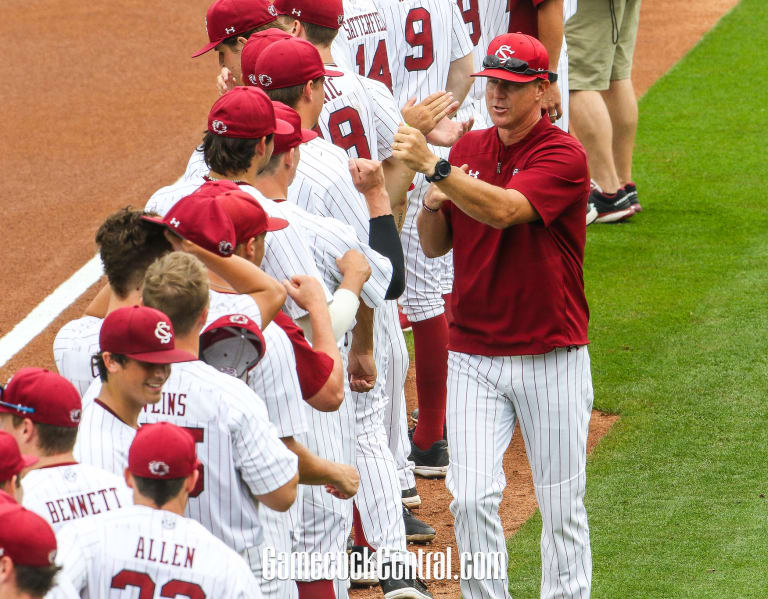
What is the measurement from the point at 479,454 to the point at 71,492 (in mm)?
1623

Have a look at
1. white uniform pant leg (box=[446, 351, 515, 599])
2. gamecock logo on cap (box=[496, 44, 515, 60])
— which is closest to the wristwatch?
gamecock logo on cap (box=[496, 44, 515, 60])

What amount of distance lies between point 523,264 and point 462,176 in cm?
37

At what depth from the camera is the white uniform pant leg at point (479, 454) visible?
3695 millimetres

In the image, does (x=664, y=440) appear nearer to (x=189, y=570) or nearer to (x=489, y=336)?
(x=489, y=336)

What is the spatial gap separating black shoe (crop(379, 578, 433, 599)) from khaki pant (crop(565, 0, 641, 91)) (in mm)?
4447

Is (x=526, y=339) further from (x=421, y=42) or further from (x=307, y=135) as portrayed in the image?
(x=421, y=42)

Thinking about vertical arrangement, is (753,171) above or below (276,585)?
below

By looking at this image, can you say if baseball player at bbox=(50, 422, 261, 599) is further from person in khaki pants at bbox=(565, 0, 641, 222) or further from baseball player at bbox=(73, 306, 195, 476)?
person in khaki pants at bbox=(565, 0, 641, 222)

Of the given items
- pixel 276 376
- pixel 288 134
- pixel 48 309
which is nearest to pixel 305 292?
pixel 276 376

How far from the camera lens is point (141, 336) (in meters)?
2.49

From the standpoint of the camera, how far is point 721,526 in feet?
14.5

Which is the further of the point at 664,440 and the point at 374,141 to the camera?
the point at 664,440

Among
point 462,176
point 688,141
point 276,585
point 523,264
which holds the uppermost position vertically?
point 462,176

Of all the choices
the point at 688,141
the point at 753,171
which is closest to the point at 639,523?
the point at 753,171
